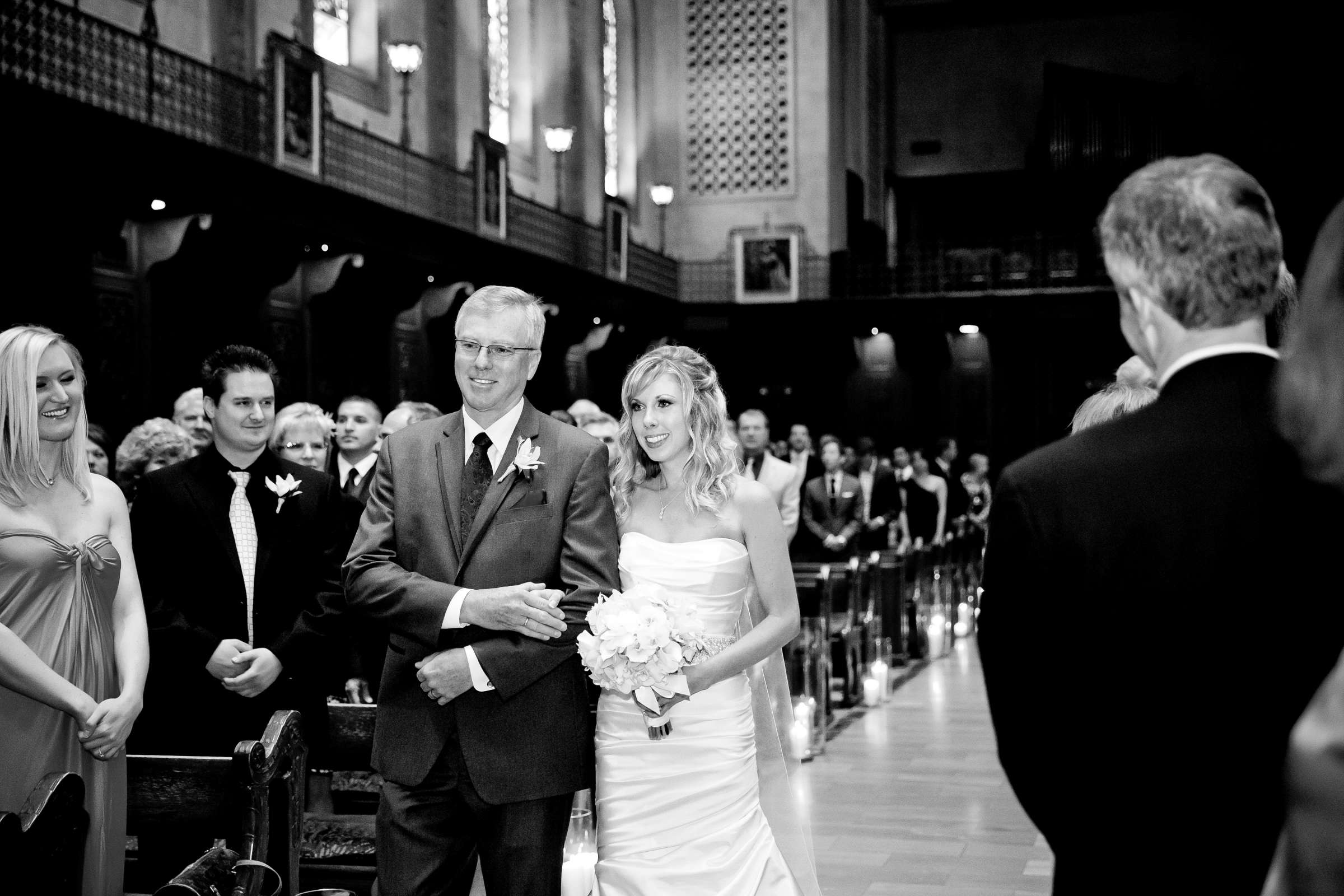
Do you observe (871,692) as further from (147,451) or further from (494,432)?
(494,432)

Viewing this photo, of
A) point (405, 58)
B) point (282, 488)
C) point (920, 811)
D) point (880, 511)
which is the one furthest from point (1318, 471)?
point (405, 58)

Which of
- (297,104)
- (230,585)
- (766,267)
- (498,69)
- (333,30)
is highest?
(498,69)

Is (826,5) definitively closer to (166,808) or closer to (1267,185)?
(1267,185)

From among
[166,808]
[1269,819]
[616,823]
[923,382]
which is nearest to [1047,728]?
[1269,819]

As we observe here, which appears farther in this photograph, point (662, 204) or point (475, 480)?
point (662, 204)

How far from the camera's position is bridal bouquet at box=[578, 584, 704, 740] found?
3000 mm

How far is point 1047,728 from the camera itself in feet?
5.88

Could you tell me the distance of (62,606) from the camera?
309 centimetres

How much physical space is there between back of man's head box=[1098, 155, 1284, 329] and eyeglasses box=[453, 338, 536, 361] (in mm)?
1609

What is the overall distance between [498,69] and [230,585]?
51.4 ft

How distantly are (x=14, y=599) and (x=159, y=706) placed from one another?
31.0 inches

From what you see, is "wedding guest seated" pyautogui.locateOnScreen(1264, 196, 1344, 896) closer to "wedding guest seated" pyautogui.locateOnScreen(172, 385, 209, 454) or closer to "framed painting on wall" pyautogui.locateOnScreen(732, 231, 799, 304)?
"wedding guest seated" pyautogui.locateOnScreen(172, 385, 209, 454)

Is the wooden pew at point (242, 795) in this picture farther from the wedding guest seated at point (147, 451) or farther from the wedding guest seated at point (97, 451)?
the wedding guest seated at point (97, 451)

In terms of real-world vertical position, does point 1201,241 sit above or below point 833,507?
above
